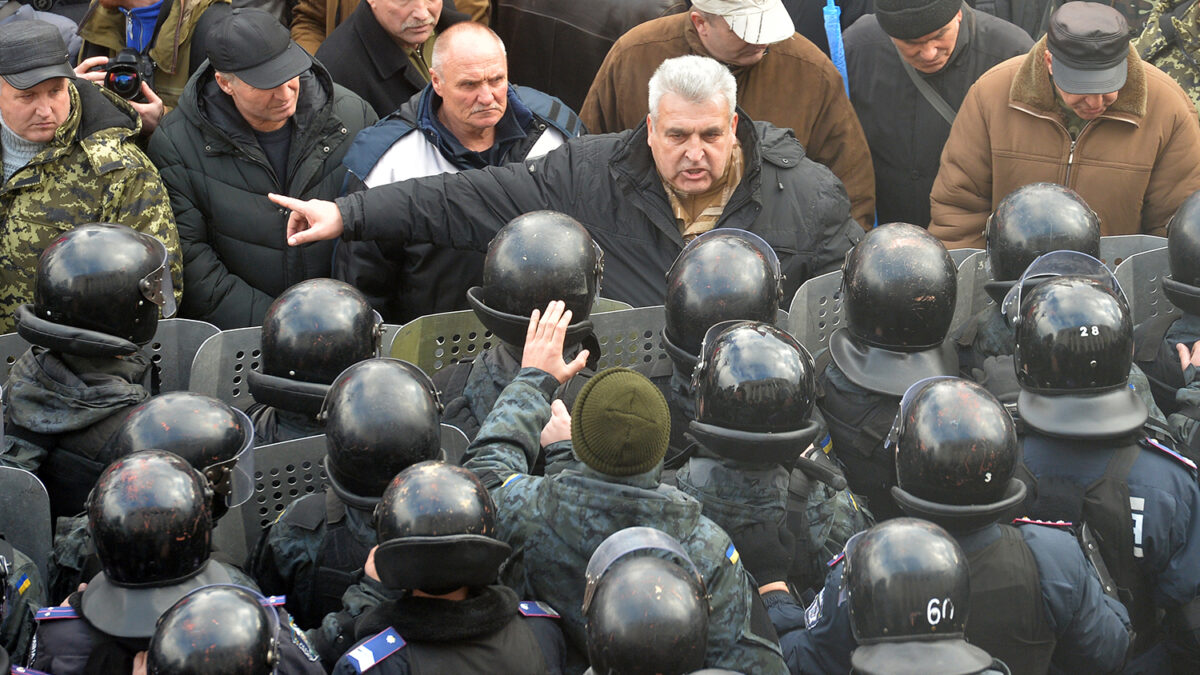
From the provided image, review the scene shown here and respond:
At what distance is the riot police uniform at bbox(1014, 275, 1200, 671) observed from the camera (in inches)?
162

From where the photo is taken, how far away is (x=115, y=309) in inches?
177

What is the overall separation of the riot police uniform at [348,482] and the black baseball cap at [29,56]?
230 cm

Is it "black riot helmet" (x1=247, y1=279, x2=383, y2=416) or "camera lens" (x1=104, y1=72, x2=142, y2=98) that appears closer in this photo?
"black riot helmet" (x1=247, y1=279, x2=383, y2=416)

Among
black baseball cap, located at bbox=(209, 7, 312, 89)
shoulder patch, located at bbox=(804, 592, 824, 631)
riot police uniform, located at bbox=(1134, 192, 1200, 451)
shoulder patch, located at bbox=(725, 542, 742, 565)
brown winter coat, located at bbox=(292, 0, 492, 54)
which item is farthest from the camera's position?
brown winter coat, located at bbox=(292, 0, 492, 54)

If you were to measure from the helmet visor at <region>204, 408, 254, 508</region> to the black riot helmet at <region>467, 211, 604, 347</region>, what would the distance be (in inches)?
36.8

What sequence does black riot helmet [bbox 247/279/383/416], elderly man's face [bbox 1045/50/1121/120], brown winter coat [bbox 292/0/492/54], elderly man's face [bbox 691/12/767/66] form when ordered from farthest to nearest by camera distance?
brown winter coat [bbox 292/0/492/54], elderly man's face [bbox 691/12/767/66], elderly man's face [bbox 1045/50/1121/120], black riot helmet [bbox 247/279/383/416]

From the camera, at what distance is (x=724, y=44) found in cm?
645

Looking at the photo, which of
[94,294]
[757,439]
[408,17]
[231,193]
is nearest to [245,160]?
[231,193]

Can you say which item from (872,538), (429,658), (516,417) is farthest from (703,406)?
(429,658)

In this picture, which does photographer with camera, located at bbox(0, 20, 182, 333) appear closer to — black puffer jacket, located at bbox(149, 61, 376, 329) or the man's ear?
black puffer jacket, located at bbox(149, 61, 376, 329)

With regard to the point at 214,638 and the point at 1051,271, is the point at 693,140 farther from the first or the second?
the point at 214,638

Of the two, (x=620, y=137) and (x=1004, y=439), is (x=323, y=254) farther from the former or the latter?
(x=1004, y=439)

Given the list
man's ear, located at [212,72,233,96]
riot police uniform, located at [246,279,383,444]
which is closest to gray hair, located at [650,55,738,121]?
riot police uniform, located at [246,279,383,444]

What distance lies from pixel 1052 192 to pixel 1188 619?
1736 mm
